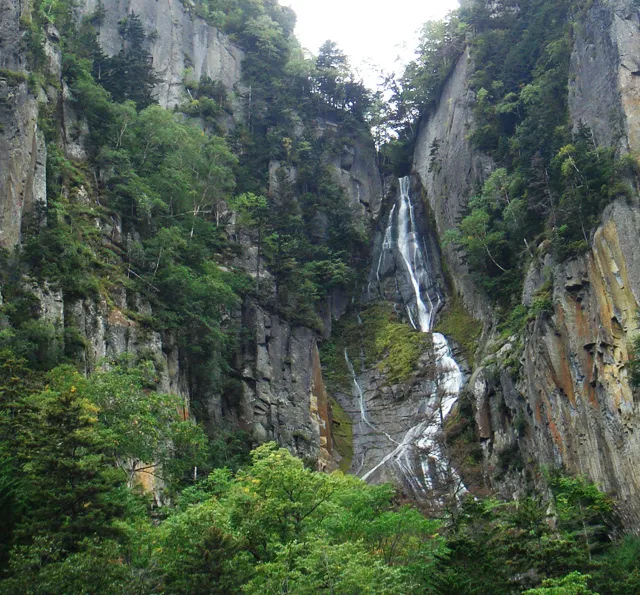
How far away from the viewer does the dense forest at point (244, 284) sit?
55.8ft

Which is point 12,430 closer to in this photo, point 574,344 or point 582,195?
point 574,344

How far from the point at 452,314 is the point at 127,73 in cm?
2645

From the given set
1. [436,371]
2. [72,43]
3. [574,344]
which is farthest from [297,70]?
[574,344]

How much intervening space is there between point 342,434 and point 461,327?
999 cm

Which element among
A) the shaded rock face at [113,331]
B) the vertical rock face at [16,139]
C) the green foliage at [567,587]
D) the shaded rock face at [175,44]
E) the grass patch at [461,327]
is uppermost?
the shaded rock face at [175,44]

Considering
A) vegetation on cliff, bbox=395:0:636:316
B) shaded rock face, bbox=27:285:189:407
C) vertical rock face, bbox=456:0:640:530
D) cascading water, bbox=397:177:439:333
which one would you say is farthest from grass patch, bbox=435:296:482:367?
shaded rock face, bbox=27:285:189:407

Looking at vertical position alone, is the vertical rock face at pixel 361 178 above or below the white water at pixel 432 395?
above

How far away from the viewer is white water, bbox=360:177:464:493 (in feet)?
117

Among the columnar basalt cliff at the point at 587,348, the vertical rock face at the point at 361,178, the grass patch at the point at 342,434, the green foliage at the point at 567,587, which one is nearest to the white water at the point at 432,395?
the grass patch at the point at 342,434

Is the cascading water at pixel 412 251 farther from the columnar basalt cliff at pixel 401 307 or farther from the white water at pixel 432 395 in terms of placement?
the columnar basalt cliff at pixel 401 307

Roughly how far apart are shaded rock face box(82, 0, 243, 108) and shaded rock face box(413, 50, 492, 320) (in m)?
17.0

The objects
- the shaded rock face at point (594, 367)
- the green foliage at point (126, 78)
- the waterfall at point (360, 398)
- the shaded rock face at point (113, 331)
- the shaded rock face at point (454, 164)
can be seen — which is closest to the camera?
the shaded rock face at point (594, 367)

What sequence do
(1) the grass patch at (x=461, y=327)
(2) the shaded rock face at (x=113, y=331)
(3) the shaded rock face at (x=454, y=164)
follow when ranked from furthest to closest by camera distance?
1. (3) the shaded rock face at (x=454, y=164)
2. (1) the grass patch at (x=461, y=327)
3. (2) the shaded rock face at (x=113, y=331)

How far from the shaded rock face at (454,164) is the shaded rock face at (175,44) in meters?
17.0
